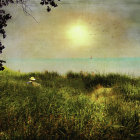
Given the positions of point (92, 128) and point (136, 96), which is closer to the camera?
point (92, 128)

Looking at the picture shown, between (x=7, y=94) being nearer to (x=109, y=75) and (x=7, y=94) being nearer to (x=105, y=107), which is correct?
(x=105, y=107)

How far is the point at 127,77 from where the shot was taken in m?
9.20

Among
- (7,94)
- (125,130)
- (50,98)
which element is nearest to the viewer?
(125,130)

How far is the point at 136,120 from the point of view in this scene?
3699mm

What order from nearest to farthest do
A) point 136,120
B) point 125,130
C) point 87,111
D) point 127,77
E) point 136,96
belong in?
1. point 125,130
2. point 136,120
3. point 87,111
4. point 136,96
5. point 127,77

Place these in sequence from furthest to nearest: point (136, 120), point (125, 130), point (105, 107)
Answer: point (105, 107) < point (136, 120) < point (125, 130)

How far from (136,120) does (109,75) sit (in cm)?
610

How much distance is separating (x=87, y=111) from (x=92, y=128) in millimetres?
994

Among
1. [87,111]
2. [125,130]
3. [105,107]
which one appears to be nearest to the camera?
[125,130]

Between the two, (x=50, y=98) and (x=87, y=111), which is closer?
(x=87, y=111)

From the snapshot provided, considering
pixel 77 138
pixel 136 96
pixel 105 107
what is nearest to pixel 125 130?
pixel 77 138

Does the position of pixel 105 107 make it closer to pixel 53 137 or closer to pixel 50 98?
pixel 50 98

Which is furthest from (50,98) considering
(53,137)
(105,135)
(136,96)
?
(136,96)

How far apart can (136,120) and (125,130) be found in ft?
1.79
